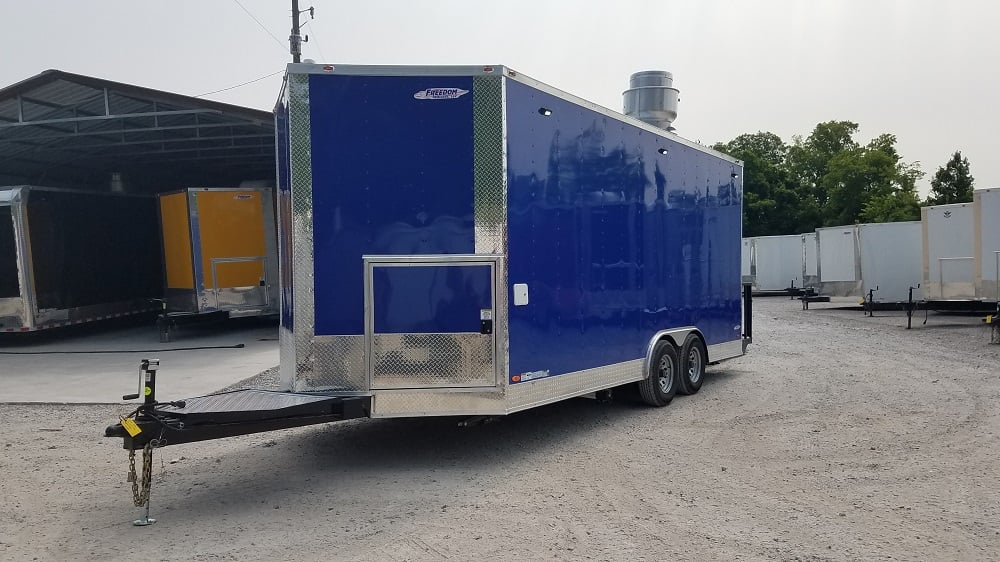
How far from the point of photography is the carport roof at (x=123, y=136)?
1591 centimetres

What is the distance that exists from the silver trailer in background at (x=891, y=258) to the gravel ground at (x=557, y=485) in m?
14.1

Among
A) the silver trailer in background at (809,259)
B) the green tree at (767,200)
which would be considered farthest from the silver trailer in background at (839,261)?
the green tree at (767,200)

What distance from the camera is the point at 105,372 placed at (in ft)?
41.1

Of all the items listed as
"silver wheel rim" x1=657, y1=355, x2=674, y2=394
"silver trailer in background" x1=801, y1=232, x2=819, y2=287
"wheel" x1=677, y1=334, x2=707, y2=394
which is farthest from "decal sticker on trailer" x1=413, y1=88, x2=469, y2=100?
"silver trailer in background" x1=801, y1=232, x2=819, y2=287

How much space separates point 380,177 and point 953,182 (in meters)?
51.1

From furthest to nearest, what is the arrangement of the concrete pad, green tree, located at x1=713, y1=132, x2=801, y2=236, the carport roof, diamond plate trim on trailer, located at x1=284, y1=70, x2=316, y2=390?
green tree, located at x1=713, y1=132, x2=801, y2=236 < the carport roof < the concrete pad < diamond plate trim on trailer, located at x1=284, y1=70, x2=316, y2=390

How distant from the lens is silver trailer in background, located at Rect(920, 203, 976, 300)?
1886 cm

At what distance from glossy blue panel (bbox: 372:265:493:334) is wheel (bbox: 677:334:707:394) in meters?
4.06

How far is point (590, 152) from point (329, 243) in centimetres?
284

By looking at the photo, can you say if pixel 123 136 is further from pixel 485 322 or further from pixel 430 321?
pixel 485 322

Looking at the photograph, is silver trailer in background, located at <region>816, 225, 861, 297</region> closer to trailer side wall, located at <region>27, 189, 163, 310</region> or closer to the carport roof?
the carport roof

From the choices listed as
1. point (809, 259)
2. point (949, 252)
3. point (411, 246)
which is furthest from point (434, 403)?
point (809, 259)

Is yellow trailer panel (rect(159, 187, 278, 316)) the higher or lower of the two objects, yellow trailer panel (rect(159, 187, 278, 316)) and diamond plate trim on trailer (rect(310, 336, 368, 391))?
the higher

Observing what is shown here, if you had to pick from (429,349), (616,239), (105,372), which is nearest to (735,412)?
(616,239)
